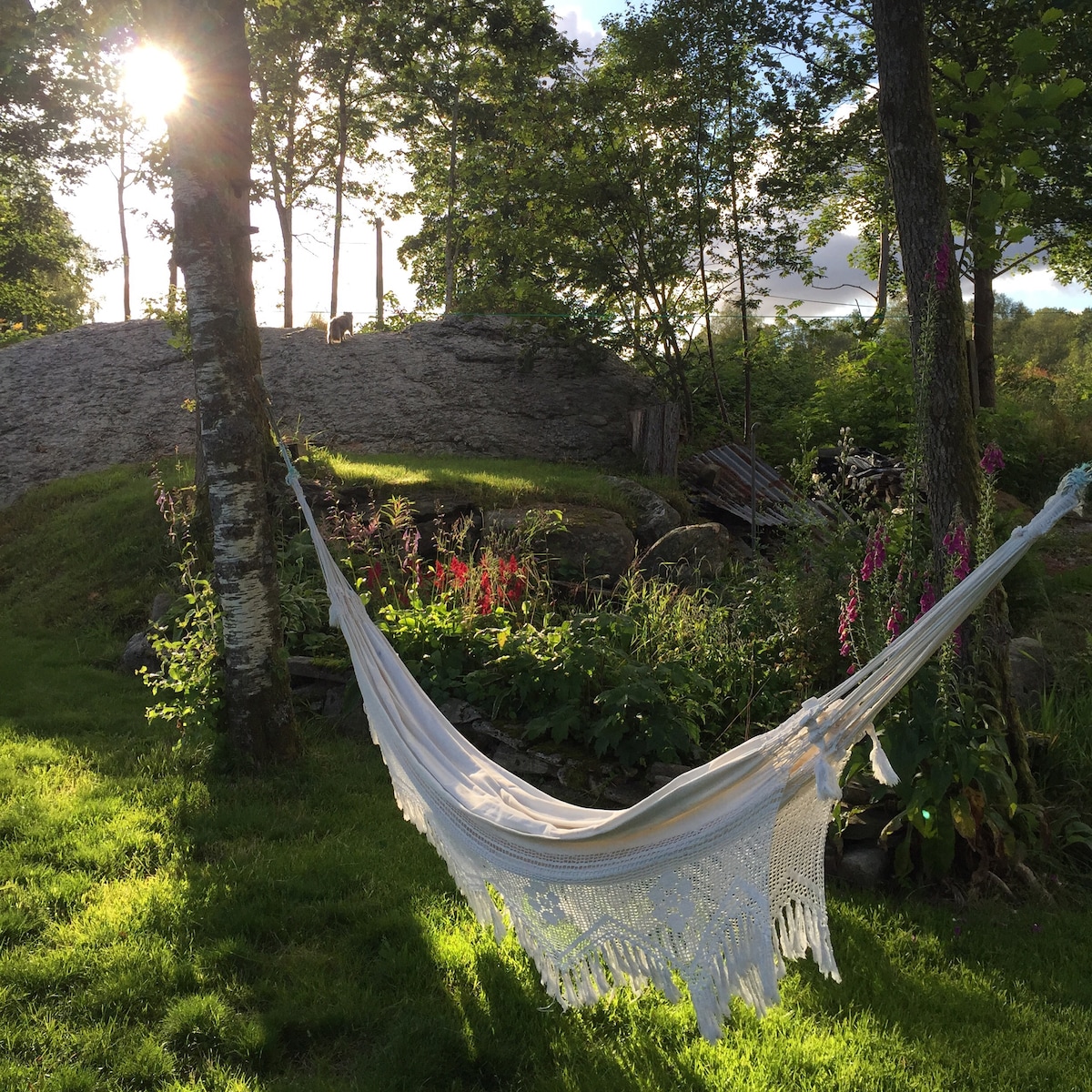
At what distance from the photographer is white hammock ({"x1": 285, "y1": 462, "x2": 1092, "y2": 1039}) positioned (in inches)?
60.2

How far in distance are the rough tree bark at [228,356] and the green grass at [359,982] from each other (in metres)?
0.37

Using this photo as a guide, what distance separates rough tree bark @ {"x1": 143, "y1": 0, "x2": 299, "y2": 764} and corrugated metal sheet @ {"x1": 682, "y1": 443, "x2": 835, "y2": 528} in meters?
3.99

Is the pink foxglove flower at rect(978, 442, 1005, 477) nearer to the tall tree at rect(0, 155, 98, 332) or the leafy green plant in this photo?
the leafy green plant

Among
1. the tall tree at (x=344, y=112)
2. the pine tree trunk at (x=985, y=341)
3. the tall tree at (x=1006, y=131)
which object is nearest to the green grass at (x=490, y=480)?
the tall tree at (x=1006, y=131)

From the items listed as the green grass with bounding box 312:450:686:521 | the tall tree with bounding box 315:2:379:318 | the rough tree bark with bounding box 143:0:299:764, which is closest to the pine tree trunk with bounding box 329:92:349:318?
the tall tree with bounding box 315:2:379:318

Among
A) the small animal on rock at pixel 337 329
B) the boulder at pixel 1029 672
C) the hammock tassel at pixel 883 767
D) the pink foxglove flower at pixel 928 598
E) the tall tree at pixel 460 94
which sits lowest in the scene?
the boulder at pixel 1029 672

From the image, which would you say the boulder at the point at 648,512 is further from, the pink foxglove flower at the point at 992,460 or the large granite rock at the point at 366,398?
the pink foxglove flower at the point at 992,460

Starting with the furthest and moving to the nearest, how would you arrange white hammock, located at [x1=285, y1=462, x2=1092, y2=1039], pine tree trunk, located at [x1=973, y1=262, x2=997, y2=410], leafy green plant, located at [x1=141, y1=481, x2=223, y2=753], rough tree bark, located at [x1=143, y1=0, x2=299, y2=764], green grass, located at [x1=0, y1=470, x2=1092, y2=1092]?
pine tree trunk, located at [x1=973, y1=262, x2=997, y2=410] → leafy green plant, located at [x1=141, y1=481, x2=223, y2=753] → rough tree bark, located at [x1=143, y1=0, x2=299, y2=764] → green grass, located at [x1=0, y1=470, x2=1092, y2=1092] → white hammock, located at [x1=285, y1=462, x2=1092, y2=1039]

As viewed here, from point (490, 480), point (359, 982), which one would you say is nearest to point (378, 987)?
point (359, 982)

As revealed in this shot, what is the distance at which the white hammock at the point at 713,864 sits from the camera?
5.02 ft

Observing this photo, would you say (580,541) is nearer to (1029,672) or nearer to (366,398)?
(1029,672)

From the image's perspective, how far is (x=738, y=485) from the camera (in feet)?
22.9

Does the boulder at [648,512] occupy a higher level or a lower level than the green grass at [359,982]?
higher

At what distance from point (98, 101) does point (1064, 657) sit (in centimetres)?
539
